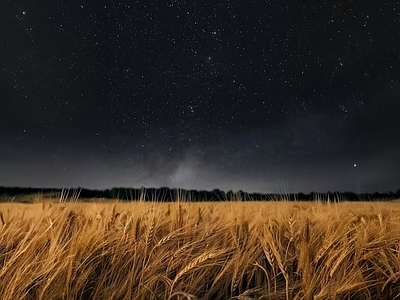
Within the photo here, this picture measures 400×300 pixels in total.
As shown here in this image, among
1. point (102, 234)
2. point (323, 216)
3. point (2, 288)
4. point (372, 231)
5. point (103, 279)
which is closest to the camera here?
point (2, 288)

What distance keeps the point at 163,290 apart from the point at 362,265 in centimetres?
108

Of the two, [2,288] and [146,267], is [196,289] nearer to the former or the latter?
[146,267]

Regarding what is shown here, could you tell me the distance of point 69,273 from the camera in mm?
1837

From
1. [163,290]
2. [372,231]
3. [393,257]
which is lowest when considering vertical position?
[163,290]


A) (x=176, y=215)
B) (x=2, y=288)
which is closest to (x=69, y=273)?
(x=2, y=288)

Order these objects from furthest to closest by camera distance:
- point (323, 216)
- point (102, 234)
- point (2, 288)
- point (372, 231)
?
point (323, 216)
point (372, 231)
point (102, 234)
point (2, 288)

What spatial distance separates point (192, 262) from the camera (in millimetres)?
1665

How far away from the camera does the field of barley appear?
1.83 m

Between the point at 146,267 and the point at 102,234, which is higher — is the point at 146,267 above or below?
below

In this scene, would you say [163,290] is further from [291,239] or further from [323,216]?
[323,216]

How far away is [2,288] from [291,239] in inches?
54.1

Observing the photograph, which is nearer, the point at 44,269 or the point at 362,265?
the point at 44,269

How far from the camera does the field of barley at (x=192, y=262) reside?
1827 millimetres

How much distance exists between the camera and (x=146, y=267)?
2.00m
